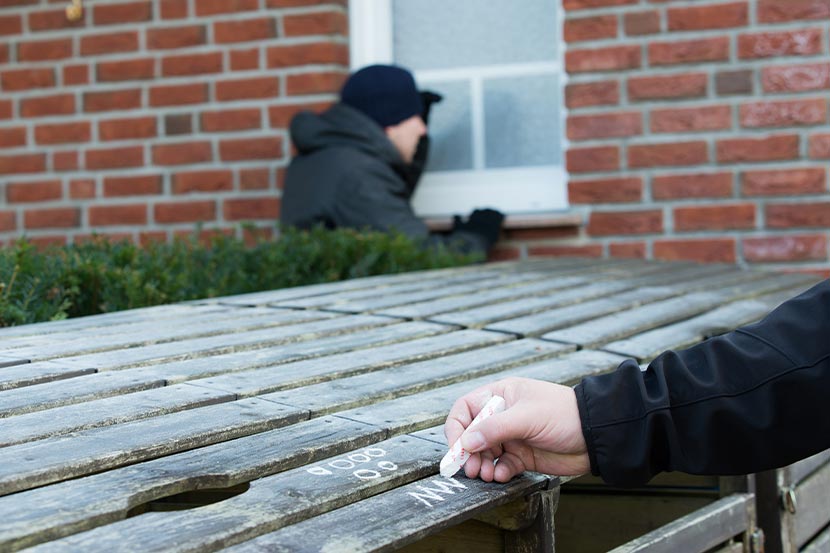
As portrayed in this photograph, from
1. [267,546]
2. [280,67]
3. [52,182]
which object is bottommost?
[267,546]

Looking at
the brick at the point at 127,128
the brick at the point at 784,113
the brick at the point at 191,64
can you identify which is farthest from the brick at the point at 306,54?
the brick at the point at 784,113

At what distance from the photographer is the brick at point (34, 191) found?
512 centimetres

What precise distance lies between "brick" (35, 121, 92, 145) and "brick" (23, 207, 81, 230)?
303 mm

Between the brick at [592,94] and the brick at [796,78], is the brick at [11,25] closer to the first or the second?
the brick at [592,94]

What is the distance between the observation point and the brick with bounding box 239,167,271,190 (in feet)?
15.9

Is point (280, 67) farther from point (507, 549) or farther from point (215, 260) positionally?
point (507, 549)

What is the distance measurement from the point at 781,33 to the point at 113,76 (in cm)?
278

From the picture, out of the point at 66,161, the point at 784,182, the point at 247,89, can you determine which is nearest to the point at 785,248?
the point at 784,182

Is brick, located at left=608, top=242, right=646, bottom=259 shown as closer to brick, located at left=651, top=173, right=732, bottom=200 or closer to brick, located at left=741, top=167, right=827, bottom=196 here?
brick, located at left=651, top=173, right=732, bottom=200

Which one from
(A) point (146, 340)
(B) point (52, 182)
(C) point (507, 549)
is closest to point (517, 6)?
(B) point (52, 182)

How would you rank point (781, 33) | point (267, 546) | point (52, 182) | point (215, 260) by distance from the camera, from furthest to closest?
point (52, 182), point (781, 33), point (215, 260), point (267, 546)

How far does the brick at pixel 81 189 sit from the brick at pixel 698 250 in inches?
96.1

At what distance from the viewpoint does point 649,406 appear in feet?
4.34

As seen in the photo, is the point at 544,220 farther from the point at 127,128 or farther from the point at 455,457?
the point at 455,457
